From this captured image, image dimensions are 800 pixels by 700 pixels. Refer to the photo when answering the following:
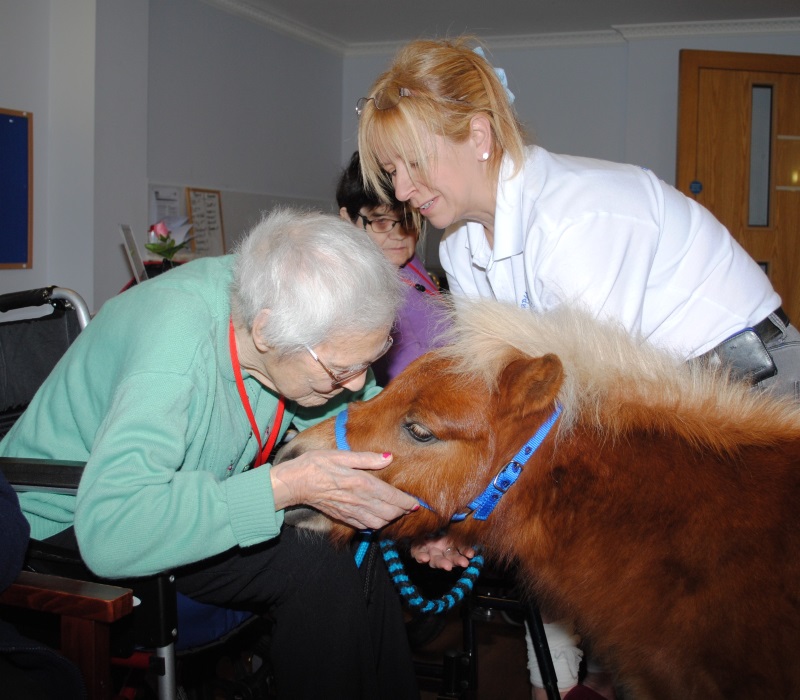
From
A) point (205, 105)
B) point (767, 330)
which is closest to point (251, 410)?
point (767, 330)

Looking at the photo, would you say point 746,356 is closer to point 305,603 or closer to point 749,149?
point 305,603

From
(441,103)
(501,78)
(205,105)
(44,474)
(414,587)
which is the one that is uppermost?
(205,105)

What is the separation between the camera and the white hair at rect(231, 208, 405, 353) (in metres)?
1.41

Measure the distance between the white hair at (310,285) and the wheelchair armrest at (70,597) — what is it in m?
0.55

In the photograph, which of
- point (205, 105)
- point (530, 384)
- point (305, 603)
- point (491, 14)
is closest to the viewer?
point (530, 384)

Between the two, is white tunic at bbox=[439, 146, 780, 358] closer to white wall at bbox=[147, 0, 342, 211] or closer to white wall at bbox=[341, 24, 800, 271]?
white wall at bbox=[147, 0, 342, 211]

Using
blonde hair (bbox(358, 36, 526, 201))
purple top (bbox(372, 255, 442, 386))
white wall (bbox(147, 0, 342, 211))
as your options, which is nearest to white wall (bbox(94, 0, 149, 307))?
white wall (bbox(147, 0, 342, 211))

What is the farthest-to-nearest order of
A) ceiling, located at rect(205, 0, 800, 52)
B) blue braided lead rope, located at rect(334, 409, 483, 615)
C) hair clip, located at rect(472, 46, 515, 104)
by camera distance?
ceiling, located at rect(205, 0, 800, 52), hair clip, located at rect(472, 46, 515, 104), blue braided lead rope, located at rect(334, 409, 483, 615)

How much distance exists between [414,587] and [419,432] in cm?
60

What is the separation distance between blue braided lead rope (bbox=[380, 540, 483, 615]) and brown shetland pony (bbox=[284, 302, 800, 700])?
1.07ft

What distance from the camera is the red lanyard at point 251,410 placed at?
153cm

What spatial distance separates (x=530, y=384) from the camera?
4.15 feet

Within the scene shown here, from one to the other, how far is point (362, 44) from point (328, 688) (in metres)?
7.03

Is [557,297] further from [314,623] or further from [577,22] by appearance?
[577,22]
